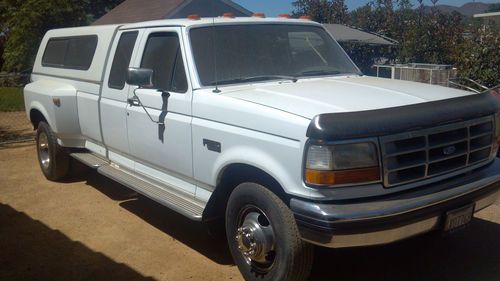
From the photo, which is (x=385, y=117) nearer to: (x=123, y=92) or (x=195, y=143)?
(x=195, y=143)

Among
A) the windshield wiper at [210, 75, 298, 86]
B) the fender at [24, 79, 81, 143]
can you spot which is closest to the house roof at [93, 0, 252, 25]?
the fender at [24, 79, 81, 143]

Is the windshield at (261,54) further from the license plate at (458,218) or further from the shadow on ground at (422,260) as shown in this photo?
the license plate at (458,218)

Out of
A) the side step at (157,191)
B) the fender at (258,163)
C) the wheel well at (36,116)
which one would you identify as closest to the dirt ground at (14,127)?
the wheel well at (36,116)

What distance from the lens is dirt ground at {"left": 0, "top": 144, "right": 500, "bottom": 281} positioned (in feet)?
14.0

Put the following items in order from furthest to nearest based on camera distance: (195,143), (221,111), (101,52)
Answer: (101,52) → (195,143) → (221,111)

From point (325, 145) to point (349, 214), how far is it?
0.45 m

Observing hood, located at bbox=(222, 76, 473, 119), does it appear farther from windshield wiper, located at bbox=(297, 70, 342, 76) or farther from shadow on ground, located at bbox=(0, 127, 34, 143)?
shadow on ground, located at bbox=(0, 127, 34, 143)

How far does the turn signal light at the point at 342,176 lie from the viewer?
128 inches

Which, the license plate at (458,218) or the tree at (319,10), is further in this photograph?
the tree at (319,10)

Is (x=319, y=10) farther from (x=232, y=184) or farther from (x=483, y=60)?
(x=232, y=184)

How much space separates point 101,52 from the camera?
5.97 m

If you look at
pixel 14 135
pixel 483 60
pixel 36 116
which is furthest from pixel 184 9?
pixel 36 116

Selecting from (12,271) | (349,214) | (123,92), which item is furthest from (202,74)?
(12,271)

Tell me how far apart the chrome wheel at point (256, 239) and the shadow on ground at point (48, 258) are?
943 mm
